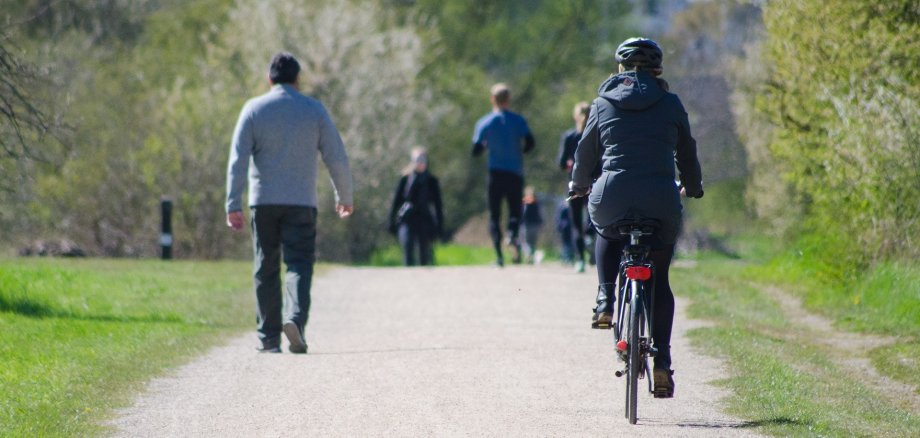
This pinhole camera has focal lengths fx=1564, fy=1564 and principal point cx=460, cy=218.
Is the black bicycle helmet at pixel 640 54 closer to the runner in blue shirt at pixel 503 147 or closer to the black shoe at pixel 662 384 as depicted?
the black shoe at pixel 662 384

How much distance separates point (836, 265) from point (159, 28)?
2786 cm

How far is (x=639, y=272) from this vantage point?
7.50 metres

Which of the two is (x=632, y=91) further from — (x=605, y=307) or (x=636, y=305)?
(x=605, y=307)

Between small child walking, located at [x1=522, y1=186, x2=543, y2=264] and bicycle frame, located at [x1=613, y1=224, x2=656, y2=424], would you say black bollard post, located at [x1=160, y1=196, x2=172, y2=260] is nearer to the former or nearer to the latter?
small child walking, located at [x1=522, y1=186, x2=543, y2=264]

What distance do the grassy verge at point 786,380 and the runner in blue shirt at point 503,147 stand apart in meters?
3.15

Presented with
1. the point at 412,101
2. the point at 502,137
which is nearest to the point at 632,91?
the point at 502,137

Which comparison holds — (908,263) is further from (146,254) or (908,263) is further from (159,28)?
(159,28)

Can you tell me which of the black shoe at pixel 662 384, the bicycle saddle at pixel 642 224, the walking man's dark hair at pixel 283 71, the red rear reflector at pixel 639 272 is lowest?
the black shoe at pixel 662 384

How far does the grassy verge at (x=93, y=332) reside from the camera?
26.6 feet

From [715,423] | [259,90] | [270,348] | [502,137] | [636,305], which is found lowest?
[715,423]

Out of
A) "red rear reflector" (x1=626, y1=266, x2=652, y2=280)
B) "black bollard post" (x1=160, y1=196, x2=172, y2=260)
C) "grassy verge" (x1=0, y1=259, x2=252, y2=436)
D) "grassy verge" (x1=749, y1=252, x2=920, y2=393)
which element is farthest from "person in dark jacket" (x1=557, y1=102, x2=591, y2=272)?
"black bollard post" (x1=160, y1=196, x2=172, y2=260)

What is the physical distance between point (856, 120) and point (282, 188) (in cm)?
611

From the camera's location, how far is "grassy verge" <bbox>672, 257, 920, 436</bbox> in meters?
7.65

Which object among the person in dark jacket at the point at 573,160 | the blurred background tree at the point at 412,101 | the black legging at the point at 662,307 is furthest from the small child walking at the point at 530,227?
the black legging at the point at 662,307
